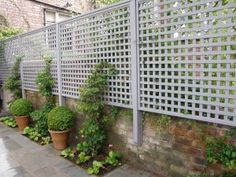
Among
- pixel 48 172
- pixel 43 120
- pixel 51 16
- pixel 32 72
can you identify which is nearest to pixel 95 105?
pixel 48 172

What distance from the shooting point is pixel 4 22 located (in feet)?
22.6

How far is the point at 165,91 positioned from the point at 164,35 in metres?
0.65

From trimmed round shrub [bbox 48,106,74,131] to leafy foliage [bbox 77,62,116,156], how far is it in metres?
0.49

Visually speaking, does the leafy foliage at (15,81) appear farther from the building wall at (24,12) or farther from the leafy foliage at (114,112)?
the leafy foliage at (114,112)

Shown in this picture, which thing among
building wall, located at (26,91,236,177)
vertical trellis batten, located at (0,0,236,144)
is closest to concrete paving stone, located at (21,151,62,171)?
building wall, located at (26,91,236,177)

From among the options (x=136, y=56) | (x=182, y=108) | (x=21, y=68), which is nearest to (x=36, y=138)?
(x=21, y=68)

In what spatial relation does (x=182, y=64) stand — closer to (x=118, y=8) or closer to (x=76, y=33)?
(x=118, y=8)

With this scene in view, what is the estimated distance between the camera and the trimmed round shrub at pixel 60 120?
3.65m

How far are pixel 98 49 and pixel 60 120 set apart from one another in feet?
4.38

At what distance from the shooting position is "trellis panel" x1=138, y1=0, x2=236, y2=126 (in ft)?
6.96

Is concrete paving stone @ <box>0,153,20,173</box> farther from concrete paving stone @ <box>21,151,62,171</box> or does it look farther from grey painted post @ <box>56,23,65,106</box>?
grey painted post @ <box>56,23,65,106</box>

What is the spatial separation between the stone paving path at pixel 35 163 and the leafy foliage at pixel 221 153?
92cm

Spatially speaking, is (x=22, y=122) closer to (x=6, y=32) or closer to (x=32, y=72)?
(x=32, y=72)

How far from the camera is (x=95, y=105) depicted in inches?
125
